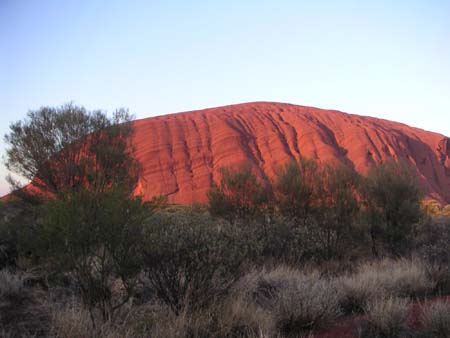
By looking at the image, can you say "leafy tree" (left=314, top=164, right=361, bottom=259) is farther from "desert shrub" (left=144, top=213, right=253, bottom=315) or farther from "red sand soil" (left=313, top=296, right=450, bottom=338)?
"desert shrub" (left=144, top=213, right=253, bottom=315)

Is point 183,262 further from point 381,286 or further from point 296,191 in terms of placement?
point 296,191

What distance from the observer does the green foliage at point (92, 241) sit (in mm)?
6020

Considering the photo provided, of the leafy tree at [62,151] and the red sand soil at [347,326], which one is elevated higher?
the leafy tree at [62,151]

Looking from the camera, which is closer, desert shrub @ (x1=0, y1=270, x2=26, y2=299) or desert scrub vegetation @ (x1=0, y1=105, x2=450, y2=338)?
desert scrub vegetation @ (x1=0, y1=105, x2=450, y2=338)

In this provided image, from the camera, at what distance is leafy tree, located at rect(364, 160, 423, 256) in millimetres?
16688

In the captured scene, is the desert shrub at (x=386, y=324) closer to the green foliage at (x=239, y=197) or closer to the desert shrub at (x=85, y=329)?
the desert shrub at (x=85, y=329)

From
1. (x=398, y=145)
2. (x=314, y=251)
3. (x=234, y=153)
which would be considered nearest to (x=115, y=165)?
(x=314, y=251)

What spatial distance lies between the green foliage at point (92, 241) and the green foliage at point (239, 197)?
1181 centimetres

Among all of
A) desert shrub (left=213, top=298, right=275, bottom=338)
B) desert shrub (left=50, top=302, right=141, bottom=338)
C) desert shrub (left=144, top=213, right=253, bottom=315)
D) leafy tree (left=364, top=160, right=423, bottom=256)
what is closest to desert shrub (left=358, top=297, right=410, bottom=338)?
desert shrub (left=213, top=298, right=275, bottom=338)

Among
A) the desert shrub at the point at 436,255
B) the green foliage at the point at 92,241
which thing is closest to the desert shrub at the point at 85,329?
the green foliage at the point at 92,241

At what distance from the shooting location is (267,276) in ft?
29.1

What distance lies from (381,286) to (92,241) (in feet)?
18.7

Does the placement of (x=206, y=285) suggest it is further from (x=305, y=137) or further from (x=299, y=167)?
(x=305, y=137)

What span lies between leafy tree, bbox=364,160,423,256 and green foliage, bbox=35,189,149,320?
12439 mm
